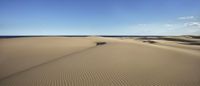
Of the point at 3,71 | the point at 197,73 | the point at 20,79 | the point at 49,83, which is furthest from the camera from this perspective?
the point at 3,71

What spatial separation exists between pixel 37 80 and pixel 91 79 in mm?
2213

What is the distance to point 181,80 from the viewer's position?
622cm

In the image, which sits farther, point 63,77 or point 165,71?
point 165,71

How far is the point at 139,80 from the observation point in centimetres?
624

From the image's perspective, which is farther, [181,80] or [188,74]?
[188,74]

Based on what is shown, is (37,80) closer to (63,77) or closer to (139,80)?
(63,77)

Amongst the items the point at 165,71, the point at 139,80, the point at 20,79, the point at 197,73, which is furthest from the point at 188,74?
the point at 20,79

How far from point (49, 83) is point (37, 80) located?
704mm

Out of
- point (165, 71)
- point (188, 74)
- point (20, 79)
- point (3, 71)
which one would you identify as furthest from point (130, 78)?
point (3, 71)

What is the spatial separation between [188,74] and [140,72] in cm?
207

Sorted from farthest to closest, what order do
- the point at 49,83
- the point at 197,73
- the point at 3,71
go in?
the point at 3,71, the point at 197,73, the point at 49,83

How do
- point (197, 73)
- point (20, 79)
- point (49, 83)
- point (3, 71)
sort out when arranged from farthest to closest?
1. point (3, 71)
2. point (197, 73)
3. point (20, 79)
4. point (49, 83)

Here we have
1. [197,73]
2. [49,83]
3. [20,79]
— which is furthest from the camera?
[197,73]

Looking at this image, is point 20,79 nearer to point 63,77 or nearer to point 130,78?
point 63,77
